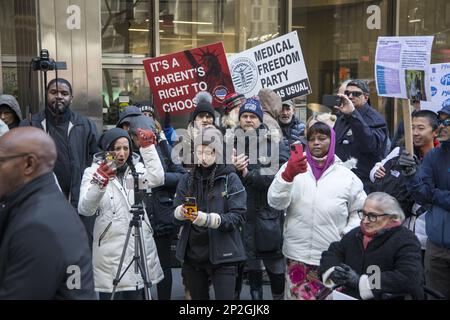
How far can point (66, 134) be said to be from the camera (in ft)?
20.4

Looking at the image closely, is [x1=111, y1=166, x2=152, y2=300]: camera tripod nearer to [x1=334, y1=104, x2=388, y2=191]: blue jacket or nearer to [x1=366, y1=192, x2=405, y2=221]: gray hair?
[x1=366, y1=192, x2=405, y2=221]: gray hair

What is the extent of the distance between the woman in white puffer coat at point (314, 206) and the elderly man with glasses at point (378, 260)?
0.58 meters

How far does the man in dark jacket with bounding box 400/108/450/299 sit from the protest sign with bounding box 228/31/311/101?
2.54 m

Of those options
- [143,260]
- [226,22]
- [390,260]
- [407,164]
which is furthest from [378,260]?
[226,22]

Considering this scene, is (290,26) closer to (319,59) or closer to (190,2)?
(319,59)

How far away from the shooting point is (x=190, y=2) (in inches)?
400

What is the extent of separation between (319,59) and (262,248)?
19.7 feet

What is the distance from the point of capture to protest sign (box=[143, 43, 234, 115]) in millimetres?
7391

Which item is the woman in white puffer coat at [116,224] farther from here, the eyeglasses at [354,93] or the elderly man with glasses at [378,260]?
the eyeglasses at [354,93]

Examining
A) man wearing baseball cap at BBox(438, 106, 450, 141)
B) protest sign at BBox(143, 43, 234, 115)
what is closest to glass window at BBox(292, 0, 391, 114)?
protest sign at BBox(143, 43, 234, 115)

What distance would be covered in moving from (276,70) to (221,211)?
310cm

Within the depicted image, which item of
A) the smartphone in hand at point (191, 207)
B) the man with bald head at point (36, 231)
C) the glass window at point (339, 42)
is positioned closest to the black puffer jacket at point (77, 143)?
the smartphone in hand at point (191, 207)

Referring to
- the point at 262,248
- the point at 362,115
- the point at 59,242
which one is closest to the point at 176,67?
the point at 362,115

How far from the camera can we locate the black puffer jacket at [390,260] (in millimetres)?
3773
